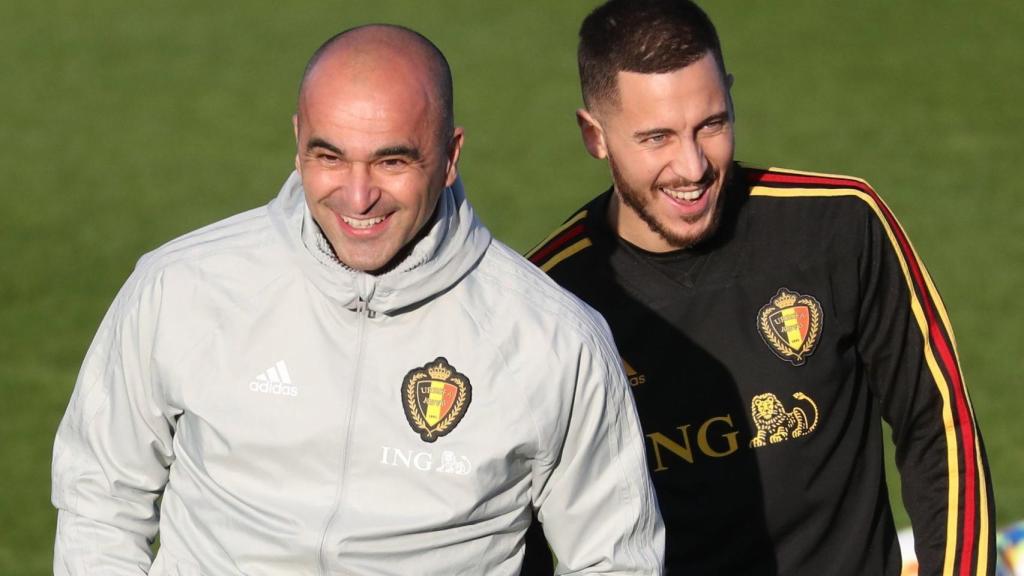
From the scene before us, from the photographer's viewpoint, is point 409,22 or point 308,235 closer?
point 308,235

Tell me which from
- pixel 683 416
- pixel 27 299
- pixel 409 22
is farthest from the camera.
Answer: pixel 409 22

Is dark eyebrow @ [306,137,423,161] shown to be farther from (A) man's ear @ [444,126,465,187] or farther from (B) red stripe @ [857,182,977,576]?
(B) red stripe @ [857,182,977,576]

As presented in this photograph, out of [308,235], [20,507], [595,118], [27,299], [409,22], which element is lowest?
[20,507]

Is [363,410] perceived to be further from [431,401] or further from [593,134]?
[593,134]

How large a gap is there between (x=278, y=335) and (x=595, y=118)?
1.08 m

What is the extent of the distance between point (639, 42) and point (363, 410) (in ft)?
3.89

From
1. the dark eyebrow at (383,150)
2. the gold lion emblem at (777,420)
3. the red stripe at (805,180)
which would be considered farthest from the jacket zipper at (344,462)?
the red stripe at (805,180)

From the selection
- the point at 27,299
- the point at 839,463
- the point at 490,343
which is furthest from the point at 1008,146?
the point at 490,343

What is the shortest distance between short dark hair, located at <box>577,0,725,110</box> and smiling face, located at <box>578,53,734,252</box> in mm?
25

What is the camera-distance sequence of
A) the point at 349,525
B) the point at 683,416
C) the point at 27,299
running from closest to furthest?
the point at 349,525 < the point at 683,416 < the point at 27,299

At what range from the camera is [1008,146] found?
382 inches

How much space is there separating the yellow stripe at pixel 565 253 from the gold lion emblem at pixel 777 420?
0.54 meters

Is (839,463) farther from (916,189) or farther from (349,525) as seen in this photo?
(916,189)

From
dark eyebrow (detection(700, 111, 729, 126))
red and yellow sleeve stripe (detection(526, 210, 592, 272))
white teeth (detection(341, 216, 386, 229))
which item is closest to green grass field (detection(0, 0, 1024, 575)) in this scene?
red and yellow sleeve stripe (detection(526, 210, 592, 272))
